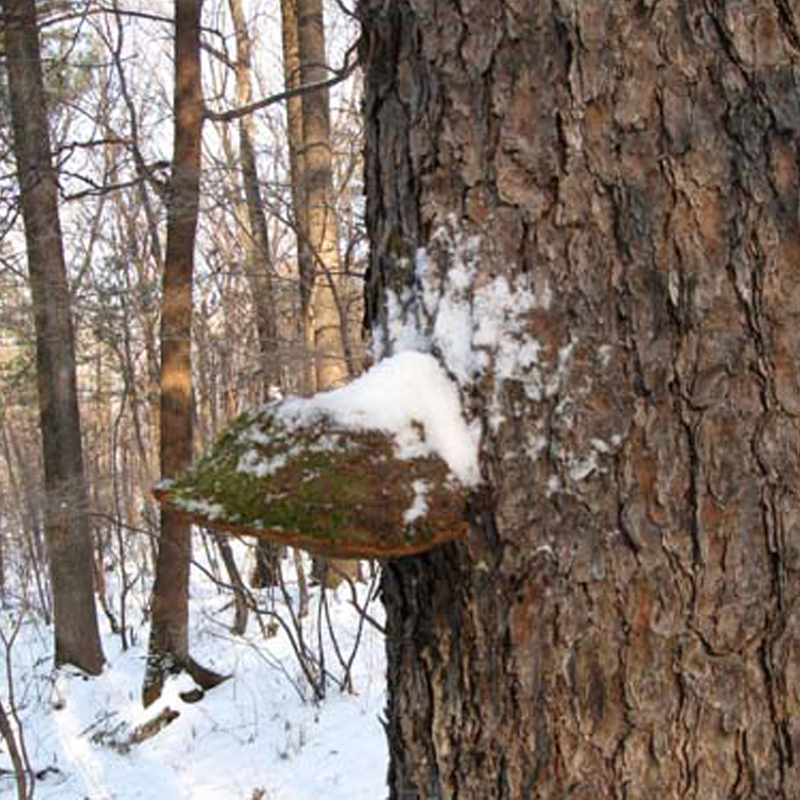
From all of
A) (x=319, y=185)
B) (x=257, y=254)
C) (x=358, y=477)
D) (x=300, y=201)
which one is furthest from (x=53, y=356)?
(x=358, y=477)

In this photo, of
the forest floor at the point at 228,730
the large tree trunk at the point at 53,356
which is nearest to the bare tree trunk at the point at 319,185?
the forest floor at the point at 228,730

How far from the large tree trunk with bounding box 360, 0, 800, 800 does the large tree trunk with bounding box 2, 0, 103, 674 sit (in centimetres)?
720

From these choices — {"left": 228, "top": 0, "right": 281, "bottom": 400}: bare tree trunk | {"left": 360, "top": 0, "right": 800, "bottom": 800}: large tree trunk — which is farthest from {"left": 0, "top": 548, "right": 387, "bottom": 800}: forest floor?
{"left": 360, "top": 0, "right": 800, "bottom": 800}: large tree trunk

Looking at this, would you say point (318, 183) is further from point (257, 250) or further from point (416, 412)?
point (416, 412)

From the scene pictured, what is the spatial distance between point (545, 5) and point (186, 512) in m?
0.76

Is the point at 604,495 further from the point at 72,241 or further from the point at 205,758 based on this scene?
the point at 72,241

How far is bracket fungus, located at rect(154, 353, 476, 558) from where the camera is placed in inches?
38.6

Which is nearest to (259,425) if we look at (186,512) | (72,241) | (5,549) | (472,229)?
(186,512)

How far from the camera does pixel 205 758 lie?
18.8ft

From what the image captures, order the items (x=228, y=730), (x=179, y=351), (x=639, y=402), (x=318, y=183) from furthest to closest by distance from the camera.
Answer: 1. (x=318, y=183)
2. (x=179, y=351)
3. (x=228, y=730)
4. (x=639, y=402)

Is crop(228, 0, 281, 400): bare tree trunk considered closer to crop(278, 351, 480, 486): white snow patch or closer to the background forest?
the background forest

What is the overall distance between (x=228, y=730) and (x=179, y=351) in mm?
2900

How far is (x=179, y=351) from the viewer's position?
679 centimetres

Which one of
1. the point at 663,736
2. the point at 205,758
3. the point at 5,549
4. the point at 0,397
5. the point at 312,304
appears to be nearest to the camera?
the point at 663,736
